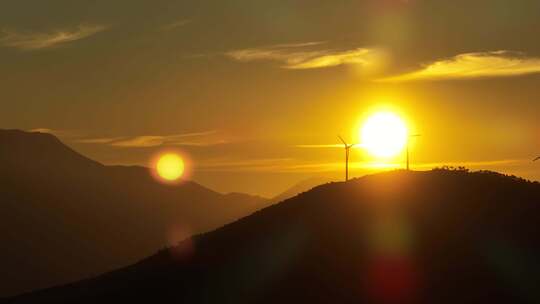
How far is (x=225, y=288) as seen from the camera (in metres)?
98.2

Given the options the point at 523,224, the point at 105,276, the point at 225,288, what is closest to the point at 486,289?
the point at 523,224

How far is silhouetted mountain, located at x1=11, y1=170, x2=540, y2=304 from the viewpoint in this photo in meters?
90.1

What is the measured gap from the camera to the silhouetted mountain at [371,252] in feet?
295

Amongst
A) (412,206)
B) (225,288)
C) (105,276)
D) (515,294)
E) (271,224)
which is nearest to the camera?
(515,294)

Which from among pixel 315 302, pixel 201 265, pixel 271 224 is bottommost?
pixel 315 302

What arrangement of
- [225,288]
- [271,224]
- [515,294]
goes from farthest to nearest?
[271,224] < [225,288] < [515,294]

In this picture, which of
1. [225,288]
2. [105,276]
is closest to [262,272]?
[225,288]

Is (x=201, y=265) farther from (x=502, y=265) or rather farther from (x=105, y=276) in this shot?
(x=502, y=265)

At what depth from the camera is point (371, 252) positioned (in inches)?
3917

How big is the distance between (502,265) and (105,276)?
68.4 m

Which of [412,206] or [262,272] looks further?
[412,206]

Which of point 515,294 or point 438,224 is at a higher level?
point 438,224

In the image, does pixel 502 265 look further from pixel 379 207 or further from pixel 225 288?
pixel 225 288

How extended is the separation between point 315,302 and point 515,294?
21881 millimetres
